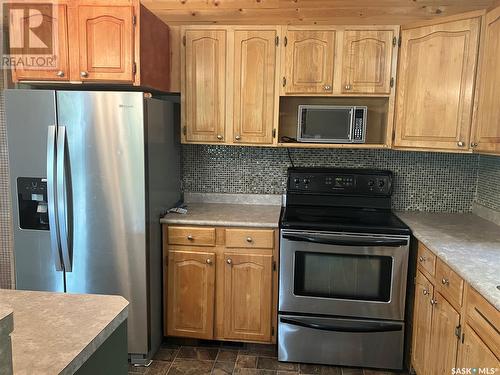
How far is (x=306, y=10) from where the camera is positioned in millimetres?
2900

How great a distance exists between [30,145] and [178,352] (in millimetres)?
1639

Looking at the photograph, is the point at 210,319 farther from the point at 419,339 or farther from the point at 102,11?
the point at 102,11

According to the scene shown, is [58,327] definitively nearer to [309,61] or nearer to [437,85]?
[309,61]

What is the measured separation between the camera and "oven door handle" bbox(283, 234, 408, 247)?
2383 millimetres

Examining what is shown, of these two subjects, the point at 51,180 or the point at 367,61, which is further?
the point at 367,61

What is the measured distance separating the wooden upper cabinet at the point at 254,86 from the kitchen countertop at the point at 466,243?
1.17 metres

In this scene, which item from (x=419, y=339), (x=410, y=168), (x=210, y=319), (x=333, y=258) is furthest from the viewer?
(x=410, y=168)

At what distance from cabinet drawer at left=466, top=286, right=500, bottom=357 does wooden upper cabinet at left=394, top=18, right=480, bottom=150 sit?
118 cm

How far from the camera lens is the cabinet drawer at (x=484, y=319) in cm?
143

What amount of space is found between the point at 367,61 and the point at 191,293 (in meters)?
1.94

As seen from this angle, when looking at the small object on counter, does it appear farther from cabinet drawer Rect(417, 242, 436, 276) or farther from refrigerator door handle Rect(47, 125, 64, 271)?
cabinet drawer Rect(417, 242, 436, 276)

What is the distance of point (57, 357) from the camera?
3.14 ft

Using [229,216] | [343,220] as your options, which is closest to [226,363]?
[229,216]

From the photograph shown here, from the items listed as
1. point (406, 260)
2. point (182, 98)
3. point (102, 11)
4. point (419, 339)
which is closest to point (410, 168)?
point (406, 260)
